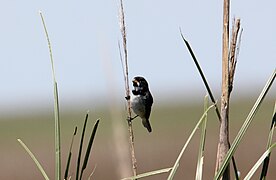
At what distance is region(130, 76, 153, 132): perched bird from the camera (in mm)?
4531

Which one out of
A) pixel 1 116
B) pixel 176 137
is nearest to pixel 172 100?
pixel 1 116

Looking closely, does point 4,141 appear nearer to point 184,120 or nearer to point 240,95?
point 184,120

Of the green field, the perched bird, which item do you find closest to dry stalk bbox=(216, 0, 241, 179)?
the perched bird

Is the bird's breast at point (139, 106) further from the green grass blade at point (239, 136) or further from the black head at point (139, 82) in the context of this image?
the green grass blade at point (239, 136)

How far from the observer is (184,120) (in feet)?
127

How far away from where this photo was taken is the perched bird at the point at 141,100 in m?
4.53

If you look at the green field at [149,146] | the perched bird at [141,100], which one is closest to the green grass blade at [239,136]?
the perched bird at [141,100]

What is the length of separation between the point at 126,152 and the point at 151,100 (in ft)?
7.64

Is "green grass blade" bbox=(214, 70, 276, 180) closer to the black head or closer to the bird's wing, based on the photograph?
the bird's wing

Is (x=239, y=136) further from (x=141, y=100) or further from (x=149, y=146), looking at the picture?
(x=149, y=146)

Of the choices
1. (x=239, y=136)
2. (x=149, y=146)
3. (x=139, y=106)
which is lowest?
(x=149, y=146)

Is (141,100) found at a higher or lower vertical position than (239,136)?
lower

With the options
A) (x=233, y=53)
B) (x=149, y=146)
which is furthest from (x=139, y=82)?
(x=149, y=146)

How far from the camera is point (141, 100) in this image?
4.66 meters
